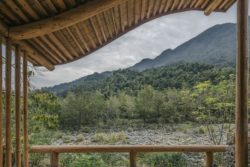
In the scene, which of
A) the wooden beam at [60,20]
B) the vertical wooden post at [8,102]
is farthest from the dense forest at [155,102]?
the wooden beam at [60,20]

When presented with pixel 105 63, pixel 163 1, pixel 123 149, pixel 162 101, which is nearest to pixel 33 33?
pixel 163 1

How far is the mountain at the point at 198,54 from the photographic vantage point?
8.46 meters

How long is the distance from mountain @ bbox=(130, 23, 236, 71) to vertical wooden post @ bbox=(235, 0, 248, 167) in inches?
253

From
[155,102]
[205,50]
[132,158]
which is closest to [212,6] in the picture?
[132,158]

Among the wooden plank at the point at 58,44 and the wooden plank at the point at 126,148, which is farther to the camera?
the wooden plank at the point at 126,148

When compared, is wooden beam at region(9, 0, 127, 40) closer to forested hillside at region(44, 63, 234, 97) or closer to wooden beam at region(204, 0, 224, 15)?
wooden beam at region(204, 0, 224, 15)

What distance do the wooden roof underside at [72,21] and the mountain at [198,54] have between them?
4.16 meters

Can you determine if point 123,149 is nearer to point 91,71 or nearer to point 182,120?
point 182,120

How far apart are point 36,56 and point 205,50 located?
932 cm

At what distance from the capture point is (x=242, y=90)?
9.25 feet

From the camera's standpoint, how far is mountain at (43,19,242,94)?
8.46 metres

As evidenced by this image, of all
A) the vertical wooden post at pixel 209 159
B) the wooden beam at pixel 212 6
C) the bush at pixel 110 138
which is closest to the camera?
the wooden beam at pixel 212 6

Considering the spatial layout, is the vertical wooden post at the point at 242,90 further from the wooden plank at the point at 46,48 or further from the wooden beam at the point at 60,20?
the wooden plank at the point at 46,48

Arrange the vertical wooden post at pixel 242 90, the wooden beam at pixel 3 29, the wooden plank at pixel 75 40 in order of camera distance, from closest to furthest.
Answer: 1. the wooden beam at pixel 3 29
2. the vertical wooden post at pixel 242 90
3. the wooden plank at pixel 75 40
